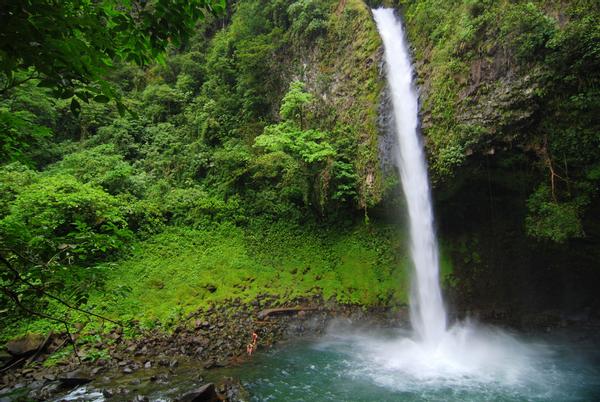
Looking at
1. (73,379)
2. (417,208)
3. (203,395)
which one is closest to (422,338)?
(417,208)

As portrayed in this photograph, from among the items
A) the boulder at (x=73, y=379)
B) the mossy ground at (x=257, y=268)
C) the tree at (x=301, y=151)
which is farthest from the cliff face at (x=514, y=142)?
the boulder at (x=73, y=379)

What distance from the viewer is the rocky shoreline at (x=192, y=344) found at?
6.78m

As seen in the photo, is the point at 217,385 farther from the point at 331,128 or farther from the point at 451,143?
the point at 331,128

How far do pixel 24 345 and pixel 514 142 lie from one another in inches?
485

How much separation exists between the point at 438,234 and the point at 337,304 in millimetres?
3802

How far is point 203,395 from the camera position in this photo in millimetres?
5793

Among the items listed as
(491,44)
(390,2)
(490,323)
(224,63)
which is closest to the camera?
(491,44)

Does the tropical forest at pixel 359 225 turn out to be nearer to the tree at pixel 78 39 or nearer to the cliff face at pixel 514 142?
the cliff face at pixel 514 142

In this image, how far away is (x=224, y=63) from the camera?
17.6 m

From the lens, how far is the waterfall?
9.80 m

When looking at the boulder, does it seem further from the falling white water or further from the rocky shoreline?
the falling white water

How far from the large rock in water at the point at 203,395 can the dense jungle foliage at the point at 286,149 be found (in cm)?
228

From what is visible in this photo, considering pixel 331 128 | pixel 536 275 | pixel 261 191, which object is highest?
pixel 331 128

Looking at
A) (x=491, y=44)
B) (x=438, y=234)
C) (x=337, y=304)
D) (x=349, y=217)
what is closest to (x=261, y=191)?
(x=349, y=217)
